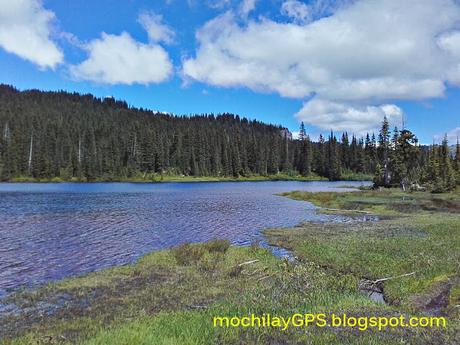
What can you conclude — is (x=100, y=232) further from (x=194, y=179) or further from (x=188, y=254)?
(x=194, y=179)

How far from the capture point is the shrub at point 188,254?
79.5 feet

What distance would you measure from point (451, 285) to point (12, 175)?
175 m

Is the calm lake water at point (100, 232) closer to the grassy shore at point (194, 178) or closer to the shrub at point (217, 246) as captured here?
the shrub at point (217, 246)

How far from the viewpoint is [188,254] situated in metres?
25.0

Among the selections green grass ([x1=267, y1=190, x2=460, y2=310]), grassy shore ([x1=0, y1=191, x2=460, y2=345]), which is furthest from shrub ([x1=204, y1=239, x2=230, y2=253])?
green grass ([x1=267, y1=190, x2=460, y2=310])

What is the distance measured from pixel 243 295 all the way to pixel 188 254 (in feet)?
30.9

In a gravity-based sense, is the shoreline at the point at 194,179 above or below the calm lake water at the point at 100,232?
above

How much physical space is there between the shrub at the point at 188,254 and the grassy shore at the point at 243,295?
69 mm

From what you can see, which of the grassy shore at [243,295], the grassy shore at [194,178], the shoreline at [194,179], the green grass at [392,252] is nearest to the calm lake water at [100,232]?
the grassy shore at [243,295]

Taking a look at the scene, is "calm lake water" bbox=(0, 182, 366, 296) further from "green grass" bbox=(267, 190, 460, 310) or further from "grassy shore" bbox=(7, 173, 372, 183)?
"grassy shore" bbox=(7, 173, 372, 183)

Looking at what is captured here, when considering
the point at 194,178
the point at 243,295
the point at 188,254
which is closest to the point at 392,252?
the point at 243,295

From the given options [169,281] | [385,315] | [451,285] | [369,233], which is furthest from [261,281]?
[369,233]

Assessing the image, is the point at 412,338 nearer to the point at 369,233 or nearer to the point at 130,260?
the point at 130,260

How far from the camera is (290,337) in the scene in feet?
36.8
